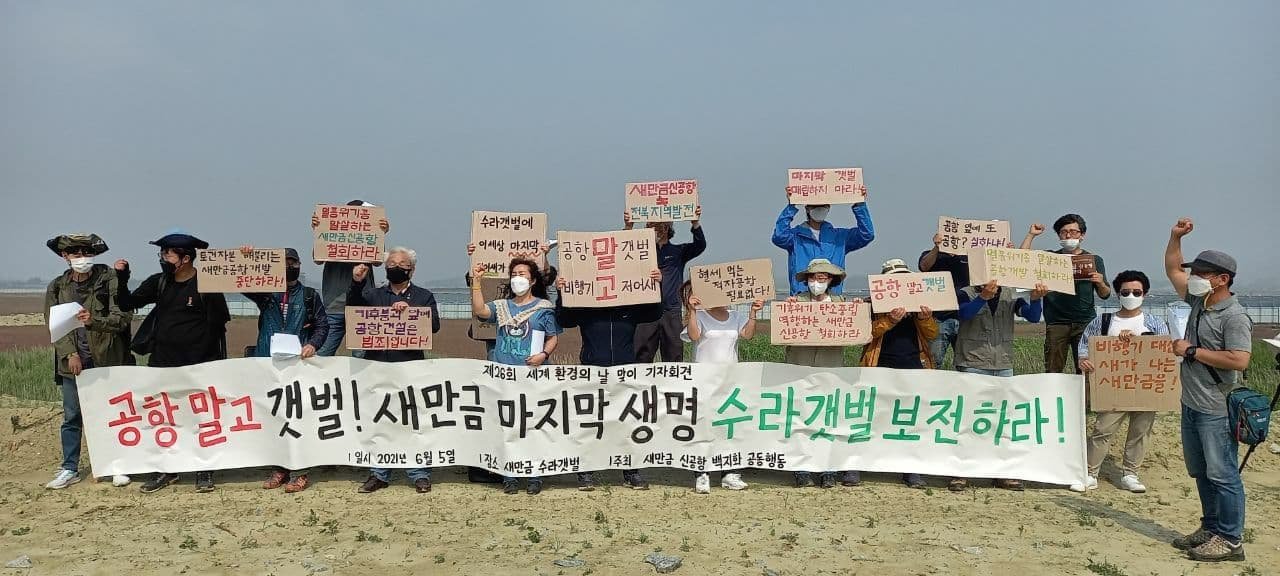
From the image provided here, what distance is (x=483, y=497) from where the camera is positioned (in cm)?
660

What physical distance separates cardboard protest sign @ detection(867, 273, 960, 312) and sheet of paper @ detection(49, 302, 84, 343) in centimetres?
657

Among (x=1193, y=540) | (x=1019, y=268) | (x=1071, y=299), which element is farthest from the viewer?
(x=1071, y=299)

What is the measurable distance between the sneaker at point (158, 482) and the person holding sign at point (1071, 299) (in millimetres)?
7724

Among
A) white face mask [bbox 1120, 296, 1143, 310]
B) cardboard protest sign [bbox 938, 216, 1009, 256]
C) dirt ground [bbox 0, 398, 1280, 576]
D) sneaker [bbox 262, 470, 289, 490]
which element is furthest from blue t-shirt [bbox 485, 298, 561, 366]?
white face mask [bbox 1120, 296, 1143, 310]

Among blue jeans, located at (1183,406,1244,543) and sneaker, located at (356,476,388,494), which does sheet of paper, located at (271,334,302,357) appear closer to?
sneaker, located at (356,476,388,494)

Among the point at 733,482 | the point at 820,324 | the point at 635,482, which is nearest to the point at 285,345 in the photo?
Answer: the point at 635,482

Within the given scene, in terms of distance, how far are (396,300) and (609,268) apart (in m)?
1.80

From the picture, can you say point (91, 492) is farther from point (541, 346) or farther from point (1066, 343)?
point (1066, 343)

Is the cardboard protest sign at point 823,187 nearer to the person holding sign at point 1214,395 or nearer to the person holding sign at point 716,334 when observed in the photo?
the person holding sign at point 716,334

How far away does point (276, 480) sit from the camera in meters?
6.89

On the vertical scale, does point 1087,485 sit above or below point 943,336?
below

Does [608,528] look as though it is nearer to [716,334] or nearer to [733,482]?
[733,482]

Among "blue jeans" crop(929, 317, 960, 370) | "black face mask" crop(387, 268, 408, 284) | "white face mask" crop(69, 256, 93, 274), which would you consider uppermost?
"white face mask" crop(69, 256, 93, 274)

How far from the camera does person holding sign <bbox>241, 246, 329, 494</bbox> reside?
6944mm
